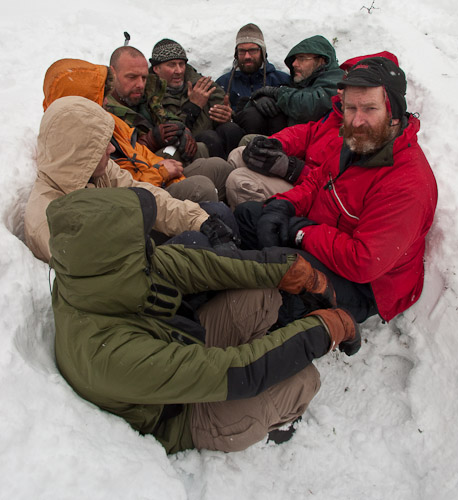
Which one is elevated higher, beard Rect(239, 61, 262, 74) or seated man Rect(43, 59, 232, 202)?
beard Rect(239, 61, 262, 74)

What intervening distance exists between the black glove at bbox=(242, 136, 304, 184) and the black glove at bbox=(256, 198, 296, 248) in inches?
26.6

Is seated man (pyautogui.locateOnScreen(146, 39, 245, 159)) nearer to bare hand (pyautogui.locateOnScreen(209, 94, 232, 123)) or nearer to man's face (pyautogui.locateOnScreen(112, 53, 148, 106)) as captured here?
bare hand (pyautogui.locateOnScreen(209, 94, 232, 123))

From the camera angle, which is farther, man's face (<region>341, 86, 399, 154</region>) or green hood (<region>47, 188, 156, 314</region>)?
man's face (<region>341, 86, 399, 154</region>)

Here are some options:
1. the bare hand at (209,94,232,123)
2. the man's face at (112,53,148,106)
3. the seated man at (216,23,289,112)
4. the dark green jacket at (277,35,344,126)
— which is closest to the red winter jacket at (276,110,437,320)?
the dark green jacket at (277,35,344,126)

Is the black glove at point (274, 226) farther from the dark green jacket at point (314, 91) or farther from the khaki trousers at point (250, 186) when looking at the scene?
the dark green jacket at point (314, 91)

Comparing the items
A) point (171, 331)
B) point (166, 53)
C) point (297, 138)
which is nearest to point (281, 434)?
point (171, 331)

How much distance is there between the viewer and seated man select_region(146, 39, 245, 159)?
4703 millimetres

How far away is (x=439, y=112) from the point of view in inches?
148

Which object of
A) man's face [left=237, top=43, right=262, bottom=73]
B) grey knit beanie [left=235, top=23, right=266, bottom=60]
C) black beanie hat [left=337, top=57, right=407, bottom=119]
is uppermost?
black beanie hat [left=337, top=57, right=407, bottom=119]

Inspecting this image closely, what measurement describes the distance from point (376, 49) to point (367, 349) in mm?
4501

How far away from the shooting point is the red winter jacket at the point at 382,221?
2404 millimetres

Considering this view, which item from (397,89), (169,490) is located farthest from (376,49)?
(169,490)

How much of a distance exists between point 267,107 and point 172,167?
1.59 m

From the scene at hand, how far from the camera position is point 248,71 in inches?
203
